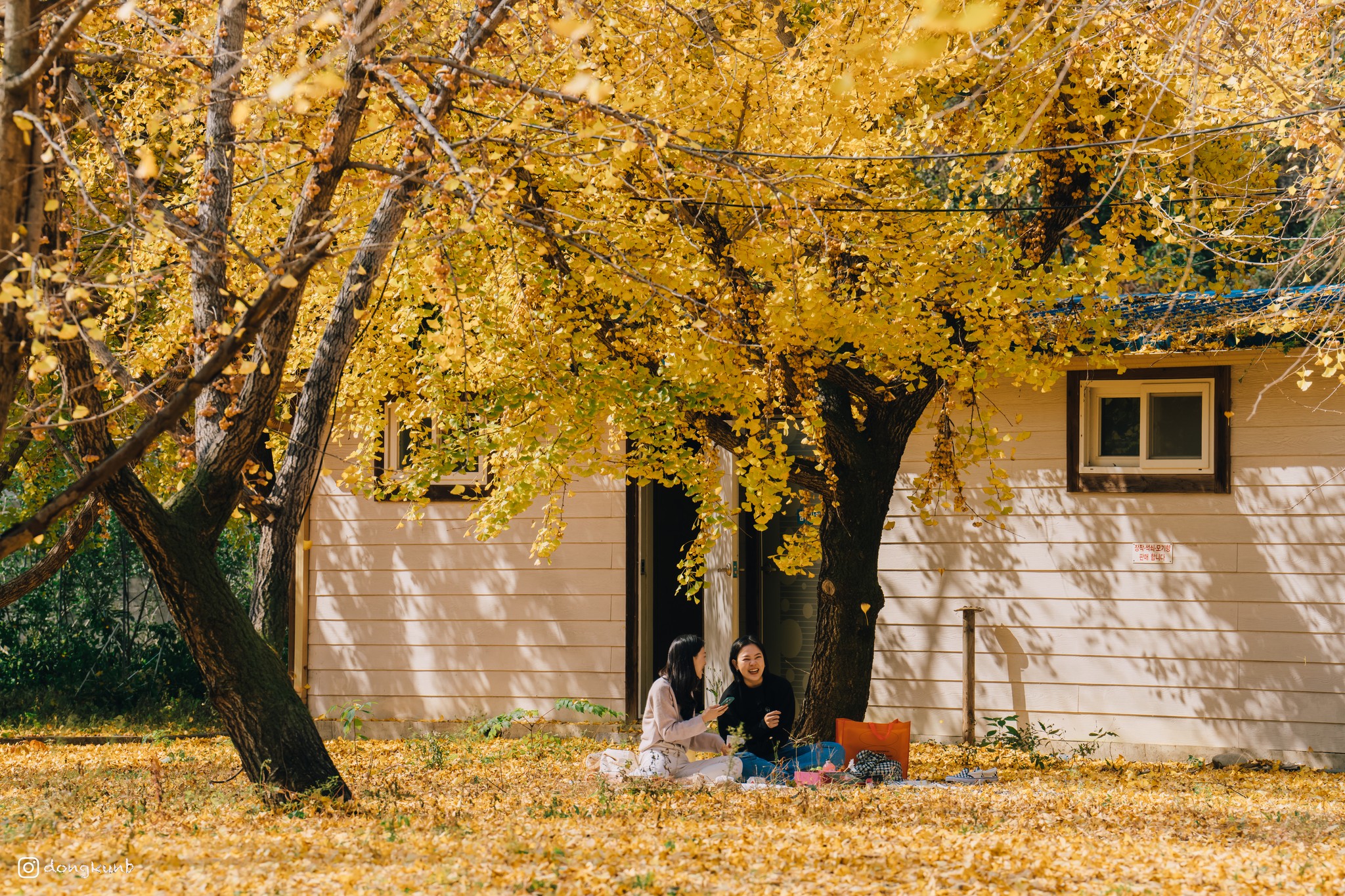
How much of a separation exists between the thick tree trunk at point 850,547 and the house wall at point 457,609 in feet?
8.00

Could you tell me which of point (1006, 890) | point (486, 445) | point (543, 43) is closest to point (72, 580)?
point (486, 445)

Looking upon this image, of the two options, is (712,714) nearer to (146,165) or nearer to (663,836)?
(663,836)

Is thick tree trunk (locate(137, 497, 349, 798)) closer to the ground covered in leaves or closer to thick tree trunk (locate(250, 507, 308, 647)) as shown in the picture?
the ground covered in leaves

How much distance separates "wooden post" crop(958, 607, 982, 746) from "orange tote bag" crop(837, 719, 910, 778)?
2057 mm

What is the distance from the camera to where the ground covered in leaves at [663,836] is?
4.35 meters

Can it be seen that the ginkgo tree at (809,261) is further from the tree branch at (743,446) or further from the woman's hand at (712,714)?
the woman's hand at (712,714)

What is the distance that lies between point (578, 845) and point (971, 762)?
4.25 meters

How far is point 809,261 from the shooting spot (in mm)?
6891

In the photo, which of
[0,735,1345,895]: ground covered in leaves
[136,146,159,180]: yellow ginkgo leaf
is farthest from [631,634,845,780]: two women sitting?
[136,146,159,180]: yellow ginkgo leaf

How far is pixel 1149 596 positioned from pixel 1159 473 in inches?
37.3

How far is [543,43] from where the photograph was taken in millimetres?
6145

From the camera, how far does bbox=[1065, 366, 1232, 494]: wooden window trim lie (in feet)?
28.7

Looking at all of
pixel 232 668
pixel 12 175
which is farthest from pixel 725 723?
pixel 12 175

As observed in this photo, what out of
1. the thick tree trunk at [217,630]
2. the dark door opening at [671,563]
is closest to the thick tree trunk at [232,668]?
the thick tree trunk at [217,630]
